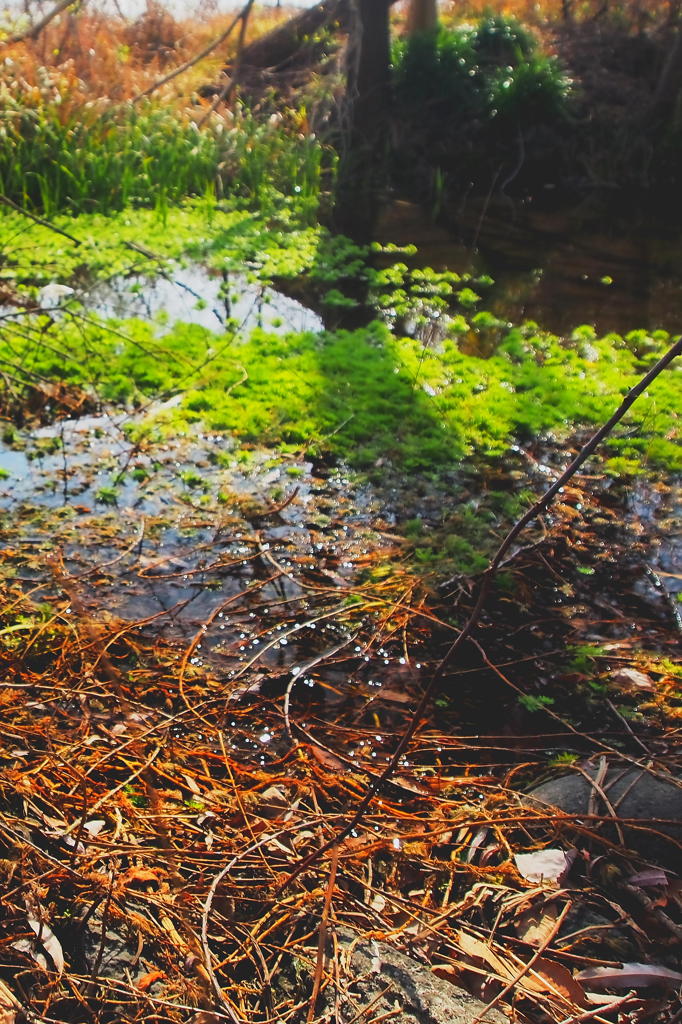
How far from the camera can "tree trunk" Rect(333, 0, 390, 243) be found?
11695 mm

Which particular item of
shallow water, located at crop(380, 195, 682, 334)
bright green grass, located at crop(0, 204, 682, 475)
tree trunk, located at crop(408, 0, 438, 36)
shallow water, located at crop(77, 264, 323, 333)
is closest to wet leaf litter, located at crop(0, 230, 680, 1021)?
bright green grass, located at crop(0, 204, 682, 475)

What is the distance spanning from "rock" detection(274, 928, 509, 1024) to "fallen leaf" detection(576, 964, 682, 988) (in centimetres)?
27

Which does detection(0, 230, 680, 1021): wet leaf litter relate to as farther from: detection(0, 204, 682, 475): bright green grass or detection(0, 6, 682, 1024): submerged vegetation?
detection(0, 204, 682, 475): bright green grass

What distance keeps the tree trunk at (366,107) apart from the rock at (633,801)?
10.0m

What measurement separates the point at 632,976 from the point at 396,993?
57 centimetres

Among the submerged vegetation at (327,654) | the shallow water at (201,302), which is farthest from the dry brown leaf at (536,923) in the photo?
the shallow water at (201,302)

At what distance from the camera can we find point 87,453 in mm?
4867

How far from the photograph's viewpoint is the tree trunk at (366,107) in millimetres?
11695

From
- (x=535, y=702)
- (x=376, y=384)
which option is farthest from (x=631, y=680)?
(x=376, y=384)

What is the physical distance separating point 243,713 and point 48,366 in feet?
11.9

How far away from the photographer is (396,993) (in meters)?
1.84

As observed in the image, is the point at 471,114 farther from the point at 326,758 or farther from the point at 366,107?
the point at 326,758

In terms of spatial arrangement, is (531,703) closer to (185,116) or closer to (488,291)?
(488,291)

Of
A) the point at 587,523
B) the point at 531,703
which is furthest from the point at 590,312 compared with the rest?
the point at 531,703
